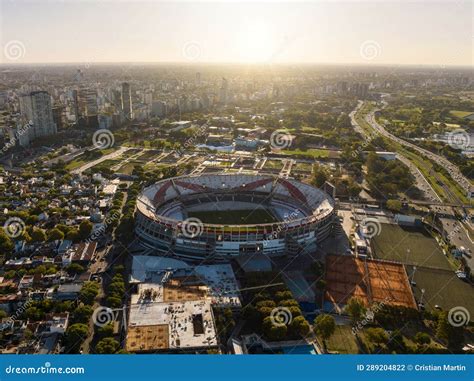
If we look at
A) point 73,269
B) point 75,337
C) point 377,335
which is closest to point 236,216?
point 73,269

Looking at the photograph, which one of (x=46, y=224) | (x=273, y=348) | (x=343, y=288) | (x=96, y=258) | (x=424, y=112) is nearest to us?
(x=273, y=348)

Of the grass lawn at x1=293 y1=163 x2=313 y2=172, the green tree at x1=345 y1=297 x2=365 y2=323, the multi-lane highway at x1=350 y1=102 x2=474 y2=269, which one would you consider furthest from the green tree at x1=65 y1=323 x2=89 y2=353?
the grass lawn at x1=293 y1=163 x2=313 y2=172

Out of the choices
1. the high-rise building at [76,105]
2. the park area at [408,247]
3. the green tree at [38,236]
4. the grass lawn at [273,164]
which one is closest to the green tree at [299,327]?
the park area at [408,247]

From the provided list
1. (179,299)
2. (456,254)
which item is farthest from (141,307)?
(456,254)

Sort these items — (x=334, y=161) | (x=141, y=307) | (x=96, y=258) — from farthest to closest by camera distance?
(x=334, y=161) → (x=96, y=258) → (x=141, y=307)

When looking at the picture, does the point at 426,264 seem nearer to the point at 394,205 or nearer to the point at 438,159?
the point at 394,205

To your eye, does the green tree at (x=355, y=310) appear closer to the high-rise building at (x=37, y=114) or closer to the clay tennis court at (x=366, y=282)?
the clay tennis court at (x=366, y=282)

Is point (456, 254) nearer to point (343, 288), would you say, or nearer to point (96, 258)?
point (343, 288)

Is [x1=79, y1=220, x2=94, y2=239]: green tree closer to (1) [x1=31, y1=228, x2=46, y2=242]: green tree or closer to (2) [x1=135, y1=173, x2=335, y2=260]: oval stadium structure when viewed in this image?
(1) [x1=31, y1=228, x2=46, y2=242]: green tree
